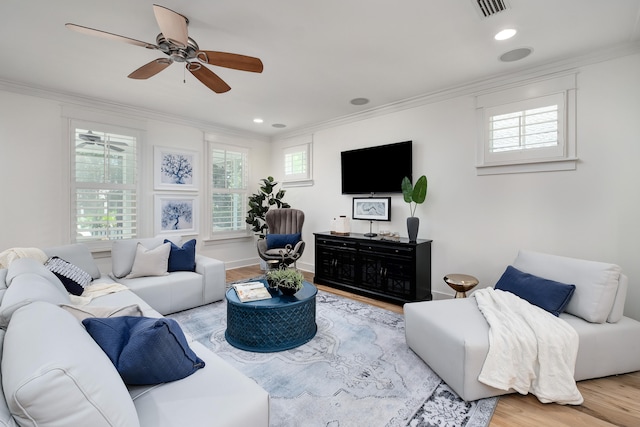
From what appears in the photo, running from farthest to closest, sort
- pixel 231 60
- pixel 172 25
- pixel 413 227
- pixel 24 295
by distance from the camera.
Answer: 1. pixel 413 227
2. pixel 231 60
3. pixel 172 25
4. pixel 24 295

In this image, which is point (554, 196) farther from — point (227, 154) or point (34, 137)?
point (34, 137)

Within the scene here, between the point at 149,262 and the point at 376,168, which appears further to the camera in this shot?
the point at 376,168

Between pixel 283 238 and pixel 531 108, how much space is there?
3673 millimetres

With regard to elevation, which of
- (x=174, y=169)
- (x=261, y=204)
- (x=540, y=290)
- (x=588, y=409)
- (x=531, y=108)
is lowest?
(x=588, y=409)

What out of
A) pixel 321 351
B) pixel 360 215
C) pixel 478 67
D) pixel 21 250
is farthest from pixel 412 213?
pixel 21 250

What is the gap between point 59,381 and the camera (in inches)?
31.9

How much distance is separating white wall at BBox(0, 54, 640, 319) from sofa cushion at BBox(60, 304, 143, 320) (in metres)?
3.25

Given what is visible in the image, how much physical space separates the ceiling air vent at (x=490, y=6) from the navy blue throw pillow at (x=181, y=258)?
381 cm

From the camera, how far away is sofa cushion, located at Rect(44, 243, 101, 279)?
314 cm

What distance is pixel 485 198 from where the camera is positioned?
11.6 ft

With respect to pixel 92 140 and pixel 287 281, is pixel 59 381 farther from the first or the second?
pixel 92 140

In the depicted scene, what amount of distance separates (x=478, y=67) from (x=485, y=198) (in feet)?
4.80

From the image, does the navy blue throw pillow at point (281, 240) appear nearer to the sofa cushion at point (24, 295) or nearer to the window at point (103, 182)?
the window at point (103, 182)

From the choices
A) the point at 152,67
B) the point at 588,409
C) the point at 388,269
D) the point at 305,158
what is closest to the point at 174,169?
the point at 305,158
